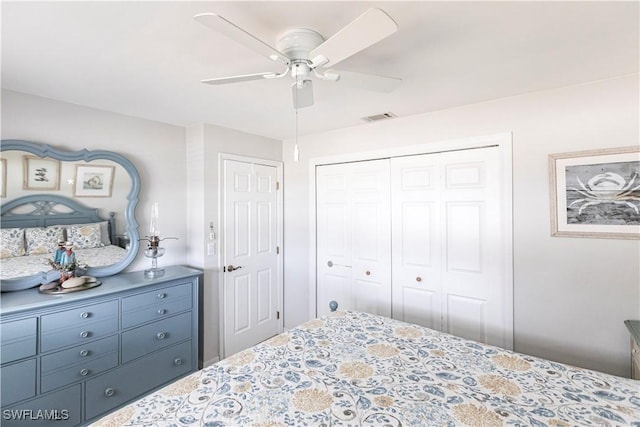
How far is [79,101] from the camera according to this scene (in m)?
2.34

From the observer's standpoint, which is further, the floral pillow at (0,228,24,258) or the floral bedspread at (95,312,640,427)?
the floral pillow at (0,228,24,258)

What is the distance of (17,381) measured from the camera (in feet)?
5.91

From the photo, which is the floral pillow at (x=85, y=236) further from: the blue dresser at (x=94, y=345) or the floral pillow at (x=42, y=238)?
the blue dresser at (x=94, y=345)

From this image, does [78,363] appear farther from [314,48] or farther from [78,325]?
[314,48]

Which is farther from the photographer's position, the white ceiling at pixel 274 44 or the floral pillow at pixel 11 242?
the floral pillow at pixel 11 242

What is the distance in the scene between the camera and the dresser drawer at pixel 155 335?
2.28 meters

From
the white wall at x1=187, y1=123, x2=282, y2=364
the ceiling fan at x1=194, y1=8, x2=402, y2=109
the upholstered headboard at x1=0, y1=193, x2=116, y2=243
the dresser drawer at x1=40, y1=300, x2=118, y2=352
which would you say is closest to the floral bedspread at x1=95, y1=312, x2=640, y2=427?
the dresser drawer at x1=40, y1=300, x2=118, y2=352

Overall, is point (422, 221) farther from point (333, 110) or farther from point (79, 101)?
point (79, 101)

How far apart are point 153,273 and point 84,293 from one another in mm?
546

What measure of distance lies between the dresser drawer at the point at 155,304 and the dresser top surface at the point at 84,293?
9 cm

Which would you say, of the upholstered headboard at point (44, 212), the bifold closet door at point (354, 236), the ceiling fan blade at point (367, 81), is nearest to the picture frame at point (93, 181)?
the upholstered headboard at point (44, 212)

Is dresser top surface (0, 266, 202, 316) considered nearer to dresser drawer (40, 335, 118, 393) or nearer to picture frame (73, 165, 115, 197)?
dresser drawer (40, 335, 118, 393)

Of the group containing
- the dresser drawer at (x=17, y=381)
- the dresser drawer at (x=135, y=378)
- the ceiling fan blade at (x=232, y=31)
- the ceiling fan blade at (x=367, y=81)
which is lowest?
the dresser drawer at (x=135, y=378)

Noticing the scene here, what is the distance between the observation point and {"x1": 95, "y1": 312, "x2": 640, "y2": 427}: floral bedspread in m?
1.10
